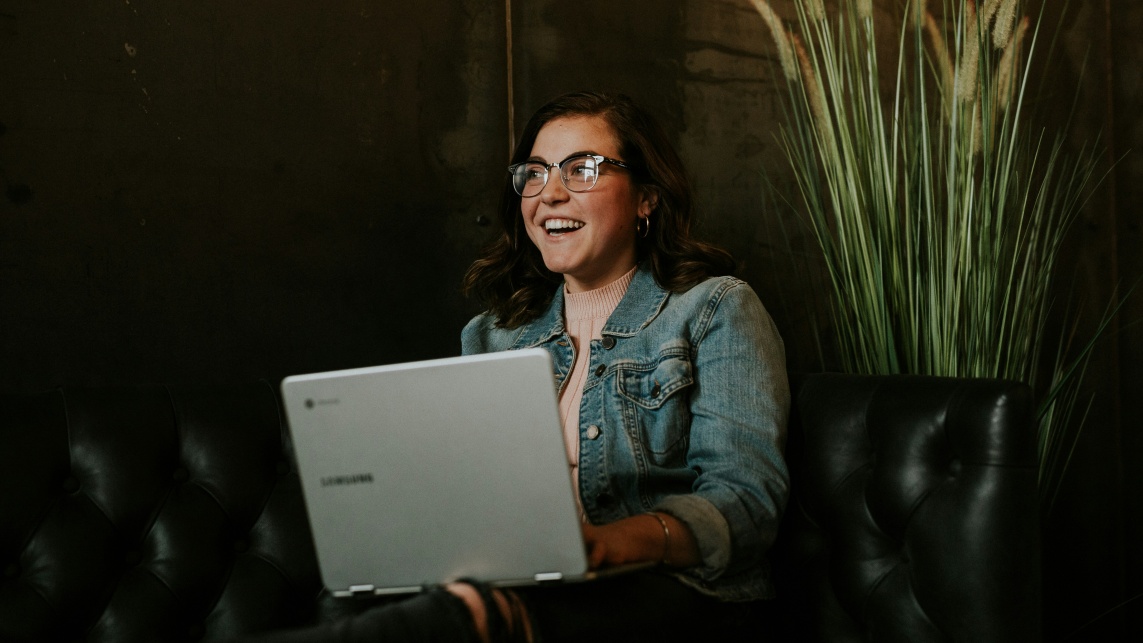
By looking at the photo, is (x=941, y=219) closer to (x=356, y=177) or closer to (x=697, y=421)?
(x=697, y=421)

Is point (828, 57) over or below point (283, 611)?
over

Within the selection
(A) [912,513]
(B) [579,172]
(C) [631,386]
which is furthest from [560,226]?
(A) [912,513]

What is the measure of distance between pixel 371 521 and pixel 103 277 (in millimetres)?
1073

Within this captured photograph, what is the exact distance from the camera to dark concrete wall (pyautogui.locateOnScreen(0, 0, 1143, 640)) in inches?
69.3

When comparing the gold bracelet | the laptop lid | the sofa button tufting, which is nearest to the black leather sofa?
the sofa button tufting

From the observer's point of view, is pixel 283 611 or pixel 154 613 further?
pixel 283 611

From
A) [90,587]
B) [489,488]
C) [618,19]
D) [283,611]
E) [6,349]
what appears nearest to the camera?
[489,488]

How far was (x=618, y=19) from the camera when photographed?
7.42 feet

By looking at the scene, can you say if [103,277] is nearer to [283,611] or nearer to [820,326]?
[283,611]

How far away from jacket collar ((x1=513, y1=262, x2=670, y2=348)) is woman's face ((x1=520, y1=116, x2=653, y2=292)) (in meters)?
0.08

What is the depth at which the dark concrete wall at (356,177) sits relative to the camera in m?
1.76

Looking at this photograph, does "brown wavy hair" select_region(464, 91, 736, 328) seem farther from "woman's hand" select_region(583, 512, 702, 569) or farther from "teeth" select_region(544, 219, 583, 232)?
"woman's hand" select_region(583, 512, 702, 569)

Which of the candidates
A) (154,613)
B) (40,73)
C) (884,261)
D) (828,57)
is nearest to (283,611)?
(154,613)

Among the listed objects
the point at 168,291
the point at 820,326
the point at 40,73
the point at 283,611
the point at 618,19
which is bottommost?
the point at 283,611
